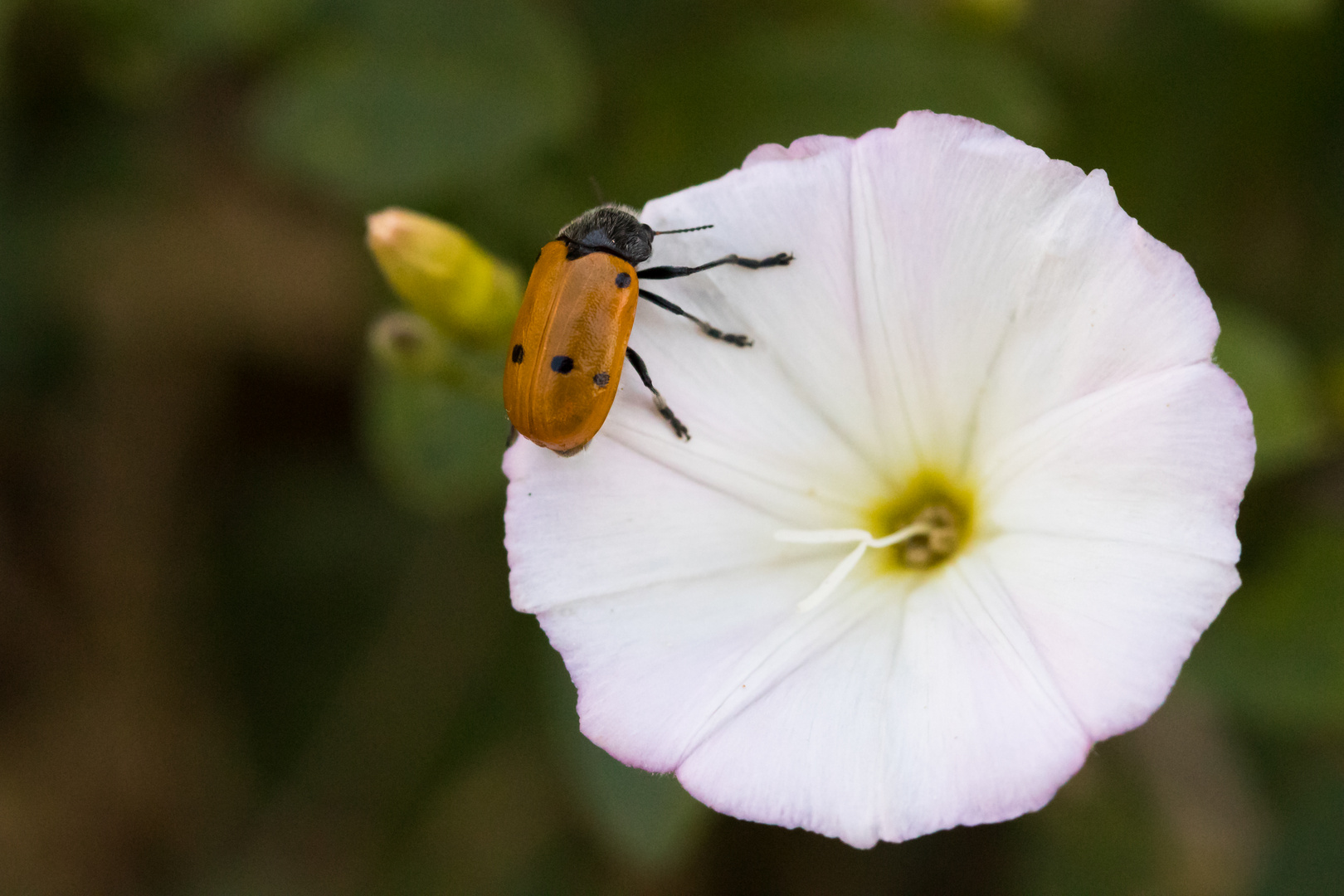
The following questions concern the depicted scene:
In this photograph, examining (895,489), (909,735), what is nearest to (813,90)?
(895,489)

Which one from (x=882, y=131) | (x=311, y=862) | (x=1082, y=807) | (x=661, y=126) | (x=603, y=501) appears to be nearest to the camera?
(x=882, y=131)

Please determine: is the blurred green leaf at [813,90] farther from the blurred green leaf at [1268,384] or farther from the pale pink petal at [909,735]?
the pale pink petal at [909,735]

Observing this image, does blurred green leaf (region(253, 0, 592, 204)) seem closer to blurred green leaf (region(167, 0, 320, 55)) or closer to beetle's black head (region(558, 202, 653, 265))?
blurred green leaf (region(167, 0, 320, 55))

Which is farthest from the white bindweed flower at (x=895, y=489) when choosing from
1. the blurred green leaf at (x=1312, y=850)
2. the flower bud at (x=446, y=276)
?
the blurred green leaf at (x=1312, y=850)

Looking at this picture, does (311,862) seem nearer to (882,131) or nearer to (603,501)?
(603,501)

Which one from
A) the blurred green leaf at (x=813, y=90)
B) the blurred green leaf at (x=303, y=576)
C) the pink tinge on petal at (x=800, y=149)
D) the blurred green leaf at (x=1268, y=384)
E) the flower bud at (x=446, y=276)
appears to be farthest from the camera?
the blurred green leaf at (x=303, y=576)

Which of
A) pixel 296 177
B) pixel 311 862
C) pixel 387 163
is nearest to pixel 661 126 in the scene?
pixel 387 163

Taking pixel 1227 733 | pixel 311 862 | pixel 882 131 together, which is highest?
pixel 882 131
